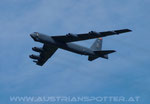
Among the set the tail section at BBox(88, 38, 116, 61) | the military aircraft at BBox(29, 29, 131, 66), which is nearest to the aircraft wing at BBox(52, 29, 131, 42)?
the military aircraft at BBox(29, 29, 131, 66)

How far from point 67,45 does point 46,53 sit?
23.1ft

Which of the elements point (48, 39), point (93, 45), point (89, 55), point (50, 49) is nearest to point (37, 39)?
point (48, 39)

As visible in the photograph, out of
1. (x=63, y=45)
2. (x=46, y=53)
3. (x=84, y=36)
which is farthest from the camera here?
(x=46, y=53)

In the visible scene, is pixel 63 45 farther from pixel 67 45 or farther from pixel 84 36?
pixel 84 36

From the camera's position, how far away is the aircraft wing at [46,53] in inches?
2692

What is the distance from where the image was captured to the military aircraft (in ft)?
202

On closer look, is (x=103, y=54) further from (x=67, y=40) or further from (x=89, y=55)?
(x=67, y=40)

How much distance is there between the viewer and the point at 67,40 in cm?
6400

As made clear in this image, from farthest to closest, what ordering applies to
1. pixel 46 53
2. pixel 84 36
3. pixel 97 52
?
pixel 46 53 < pixel 97 52 < pixel 84 36

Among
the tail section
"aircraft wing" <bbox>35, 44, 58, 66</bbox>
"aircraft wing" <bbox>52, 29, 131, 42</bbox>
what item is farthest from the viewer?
"aircraft wing" <bbox>35, 44, 58, 66</bbox>

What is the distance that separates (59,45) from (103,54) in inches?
394

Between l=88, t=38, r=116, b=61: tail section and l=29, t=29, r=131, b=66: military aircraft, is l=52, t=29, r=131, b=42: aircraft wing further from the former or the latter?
l=88, t=38, r=116, b=61: tail section

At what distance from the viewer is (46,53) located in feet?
230

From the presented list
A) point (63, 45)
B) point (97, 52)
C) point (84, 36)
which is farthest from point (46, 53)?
point (84, 36)
